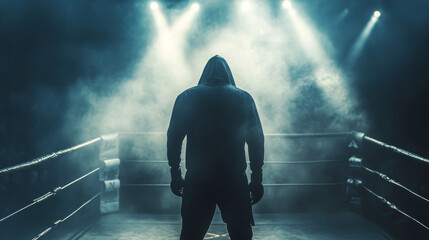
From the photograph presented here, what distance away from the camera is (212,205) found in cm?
246

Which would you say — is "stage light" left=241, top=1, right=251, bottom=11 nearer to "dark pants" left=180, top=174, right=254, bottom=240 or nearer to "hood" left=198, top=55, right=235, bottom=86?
"hood" left=198, top=55, right=235, bottom=86

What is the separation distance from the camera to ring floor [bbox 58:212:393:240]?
4145 millimetres

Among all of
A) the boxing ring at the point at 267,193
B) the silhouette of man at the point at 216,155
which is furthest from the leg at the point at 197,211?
the boxing ring at the point at 267,193

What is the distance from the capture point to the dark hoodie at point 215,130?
246 centimetres

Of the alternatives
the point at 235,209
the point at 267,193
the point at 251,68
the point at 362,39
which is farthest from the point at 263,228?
the point at 362,39

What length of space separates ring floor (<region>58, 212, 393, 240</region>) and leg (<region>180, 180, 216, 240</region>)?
1704mm

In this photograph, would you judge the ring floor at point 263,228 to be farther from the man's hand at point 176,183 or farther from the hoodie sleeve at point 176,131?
the hoodie sleeve at point 176,131

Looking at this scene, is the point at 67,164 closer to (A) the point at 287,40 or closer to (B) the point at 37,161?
(B) the point at 37,161

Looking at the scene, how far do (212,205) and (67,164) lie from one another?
4.45m

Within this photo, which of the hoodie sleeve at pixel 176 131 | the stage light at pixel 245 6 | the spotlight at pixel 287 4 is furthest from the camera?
the stage light at pixel 245 6

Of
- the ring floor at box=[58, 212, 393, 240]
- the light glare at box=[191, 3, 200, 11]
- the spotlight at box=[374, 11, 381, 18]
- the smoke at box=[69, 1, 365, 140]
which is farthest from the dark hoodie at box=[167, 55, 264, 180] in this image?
the spotlight at box=[374, 11, 381, 18]

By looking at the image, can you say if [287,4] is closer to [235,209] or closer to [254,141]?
[254,141]

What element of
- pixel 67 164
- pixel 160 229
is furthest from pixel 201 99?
pixel 67 164

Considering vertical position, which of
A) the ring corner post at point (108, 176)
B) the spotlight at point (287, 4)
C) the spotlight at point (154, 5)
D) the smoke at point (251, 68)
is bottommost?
the ring corner post at point (108, 176)
